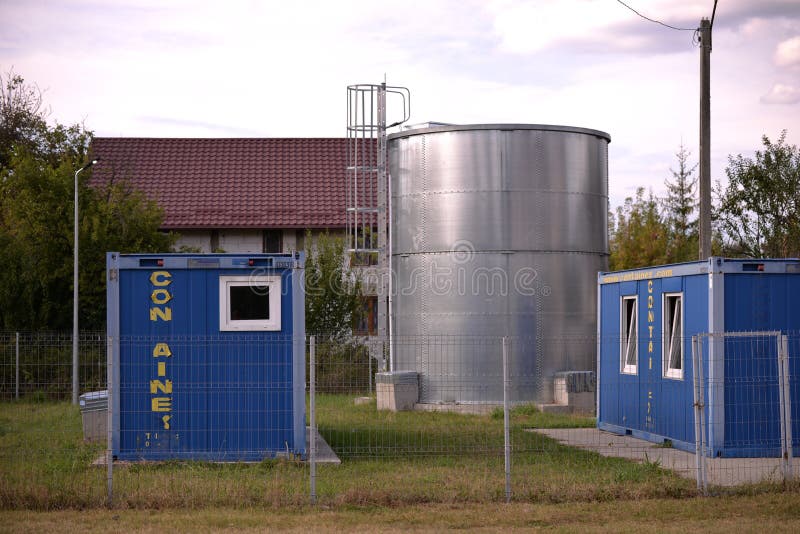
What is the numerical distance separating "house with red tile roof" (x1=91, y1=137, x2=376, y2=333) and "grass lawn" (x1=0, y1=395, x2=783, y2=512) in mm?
18612

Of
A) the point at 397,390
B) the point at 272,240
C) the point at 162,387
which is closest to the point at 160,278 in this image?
the point at 162,387

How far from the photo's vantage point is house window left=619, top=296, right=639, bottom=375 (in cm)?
1789

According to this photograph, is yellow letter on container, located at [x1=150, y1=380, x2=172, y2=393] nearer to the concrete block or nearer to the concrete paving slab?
the concrete paving slab

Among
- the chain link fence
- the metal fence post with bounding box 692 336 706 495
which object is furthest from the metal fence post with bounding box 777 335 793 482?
the metal fence post with bounding box 692 336 706 495

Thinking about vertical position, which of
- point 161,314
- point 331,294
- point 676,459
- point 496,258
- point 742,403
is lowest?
point 676,459

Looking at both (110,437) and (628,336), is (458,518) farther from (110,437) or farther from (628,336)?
(628,336)

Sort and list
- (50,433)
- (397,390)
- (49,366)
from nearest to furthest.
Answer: (50,433) → (397,390) → (49,366)

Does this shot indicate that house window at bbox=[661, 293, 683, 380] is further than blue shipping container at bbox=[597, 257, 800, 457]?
Yes

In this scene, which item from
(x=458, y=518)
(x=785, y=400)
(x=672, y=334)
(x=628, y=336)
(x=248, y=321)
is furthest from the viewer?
(x=628, y=336)

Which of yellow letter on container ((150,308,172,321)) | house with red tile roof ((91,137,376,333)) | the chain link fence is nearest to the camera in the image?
the chain link fence

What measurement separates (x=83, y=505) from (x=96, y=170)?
30461 millimetres

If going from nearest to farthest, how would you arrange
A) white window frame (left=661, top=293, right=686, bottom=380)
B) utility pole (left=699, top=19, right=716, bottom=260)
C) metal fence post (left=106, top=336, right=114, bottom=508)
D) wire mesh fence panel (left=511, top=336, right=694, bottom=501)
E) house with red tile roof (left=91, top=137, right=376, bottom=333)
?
metal fence post (left=106, top=336, right=114, bottom=508)
wire mesh fence panel (left=511, top=336, right=694, bottom=501)
white window frame (left=661, top=293, right=686, bottom=380)
utility pole (left=699, top=19, right=716, bottom=260)
house with red tile roof (left=91, top=137, right=376, bottom=333)

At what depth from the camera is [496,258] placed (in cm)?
2338

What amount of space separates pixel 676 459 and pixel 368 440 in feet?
16.7
